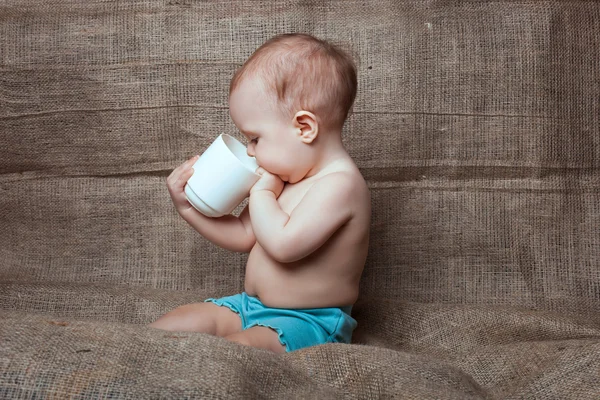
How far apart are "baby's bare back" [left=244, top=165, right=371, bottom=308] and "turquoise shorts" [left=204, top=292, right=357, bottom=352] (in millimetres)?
14

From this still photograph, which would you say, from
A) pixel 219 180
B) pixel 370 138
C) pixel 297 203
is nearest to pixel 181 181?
pixel 219 180

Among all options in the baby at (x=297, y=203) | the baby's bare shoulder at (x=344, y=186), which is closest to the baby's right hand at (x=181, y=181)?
the baby at (x=297, y=203)

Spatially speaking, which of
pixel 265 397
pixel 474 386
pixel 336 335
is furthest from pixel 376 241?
pixel 265 397

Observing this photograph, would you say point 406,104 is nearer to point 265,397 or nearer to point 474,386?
point 474,386

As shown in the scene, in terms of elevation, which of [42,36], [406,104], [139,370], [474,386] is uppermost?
[42,36]

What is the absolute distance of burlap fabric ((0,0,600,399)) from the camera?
5.55ft

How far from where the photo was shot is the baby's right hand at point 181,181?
52.5 inches

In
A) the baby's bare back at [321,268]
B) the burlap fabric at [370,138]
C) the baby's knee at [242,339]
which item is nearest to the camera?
the baby's knee at [242,339]

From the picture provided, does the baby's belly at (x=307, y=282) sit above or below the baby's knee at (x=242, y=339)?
above

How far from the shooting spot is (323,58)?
4.16 ft

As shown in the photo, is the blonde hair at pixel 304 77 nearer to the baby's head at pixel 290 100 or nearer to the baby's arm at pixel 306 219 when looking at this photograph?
the baby's head at pixel 290 100

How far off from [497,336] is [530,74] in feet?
2.21

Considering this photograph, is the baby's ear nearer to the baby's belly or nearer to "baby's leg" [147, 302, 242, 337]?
the baby's belly

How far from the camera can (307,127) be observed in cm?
126
